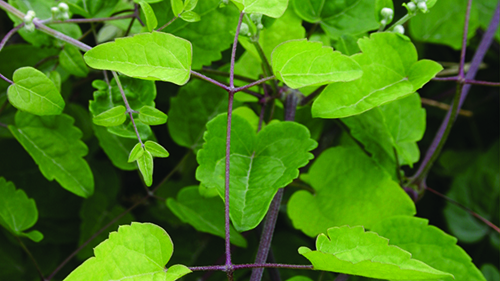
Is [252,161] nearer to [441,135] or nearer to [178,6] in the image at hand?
[178,6]

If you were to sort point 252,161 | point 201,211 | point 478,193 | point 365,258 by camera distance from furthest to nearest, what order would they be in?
point 478,193
point 201,211
point 252,161
point 365,258

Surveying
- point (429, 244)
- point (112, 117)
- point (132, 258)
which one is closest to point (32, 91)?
point (112, 117)

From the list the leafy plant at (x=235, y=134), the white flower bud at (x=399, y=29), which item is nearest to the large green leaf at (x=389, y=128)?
the leafy plant at (x=235, y=134)

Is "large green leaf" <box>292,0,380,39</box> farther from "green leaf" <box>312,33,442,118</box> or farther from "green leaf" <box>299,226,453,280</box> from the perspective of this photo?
"green leaf" <box>299,226,453,280</box>

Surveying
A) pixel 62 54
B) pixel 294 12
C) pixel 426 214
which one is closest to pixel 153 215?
pixel 62 54

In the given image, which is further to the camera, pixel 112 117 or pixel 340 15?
pixel 340 15

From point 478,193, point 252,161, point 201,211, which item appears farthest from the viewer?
point 478,193

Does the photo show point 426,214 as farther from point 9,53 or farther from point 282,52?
point 9,53
